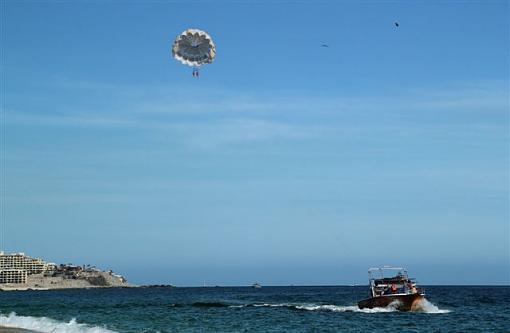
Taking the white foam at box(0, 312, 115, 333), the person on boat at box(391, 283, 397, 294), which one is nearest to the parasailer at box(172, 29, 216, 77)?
the white foam at box(0, 312, 115, 333)

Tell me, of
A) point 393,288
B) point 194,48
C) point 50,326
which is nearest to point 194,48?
point 194,48

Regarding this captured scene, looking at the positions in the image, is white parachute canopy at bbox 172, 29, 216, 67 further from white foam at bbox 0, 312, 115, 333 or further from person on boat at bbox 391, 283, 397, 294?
person on boat at bbox 391, 283, 397, 294

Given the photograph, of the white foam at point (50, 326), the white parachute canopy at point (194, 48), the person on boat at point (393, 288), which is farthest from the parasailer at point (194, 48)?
the person on boat at point (393, 288)

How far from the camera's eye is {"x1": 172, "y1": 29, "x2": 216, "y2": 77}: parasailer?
143ft

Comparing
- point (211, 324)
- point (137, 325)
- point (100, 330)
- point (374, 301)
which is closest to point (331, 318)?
point (374, 301)

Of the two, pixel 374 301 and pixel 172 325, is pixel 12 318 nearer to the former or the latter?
pixel 172 325

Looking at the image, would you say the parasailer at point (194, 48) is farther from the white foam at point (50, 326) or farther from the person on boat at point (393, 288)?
the person on boat at point (393, 288)

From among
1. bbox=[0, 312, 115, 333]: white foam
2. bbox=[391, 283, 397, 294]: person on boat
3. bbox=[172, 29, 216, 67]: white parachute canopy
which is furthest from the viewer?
bbox=[391, 283, 397, 294]: person on boat

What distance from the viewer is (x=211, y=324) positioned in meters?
50.8

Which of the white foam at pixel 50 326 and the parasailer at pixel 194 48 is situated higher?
the parasailer at pixel 194 48

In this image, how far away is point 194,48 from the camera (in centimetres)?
4400

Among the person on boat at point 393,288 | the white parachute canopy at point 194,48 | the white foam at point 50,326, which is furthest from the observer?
the person on boat at point 393,288

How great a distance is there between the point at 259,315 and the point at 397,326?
50.8 ft

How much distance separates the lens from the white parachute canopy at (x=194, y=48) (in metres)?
43.5
